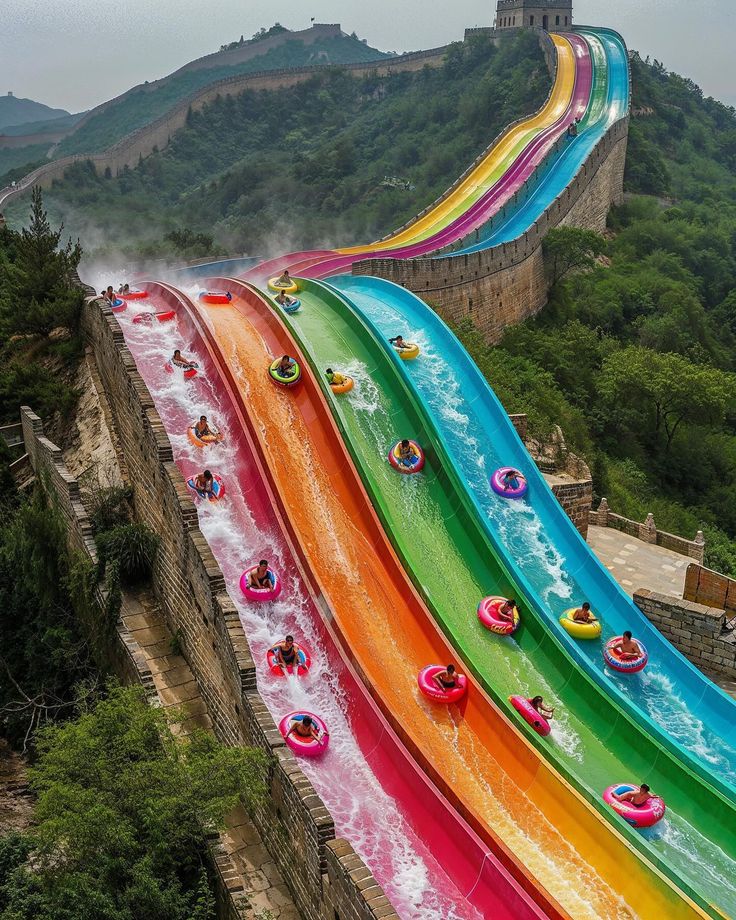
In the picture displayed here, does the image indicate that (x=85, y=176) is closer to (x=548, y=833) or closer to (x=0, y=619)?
(x=0, y=619)

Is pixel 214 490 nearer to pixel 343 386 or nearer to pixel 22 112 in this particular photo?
pixel 343 386

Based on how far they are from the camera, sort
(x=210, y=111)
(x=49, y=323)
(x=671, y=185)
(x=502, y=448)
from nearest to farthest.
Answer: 1. (x=502, y=448)
2. (x=49, y=323)
3. (x=671, y=185)
4. (x=210, y=111)

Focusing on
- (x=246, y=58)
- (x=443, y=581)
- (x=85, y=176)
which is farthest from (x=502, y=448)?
(x=246, y=58)

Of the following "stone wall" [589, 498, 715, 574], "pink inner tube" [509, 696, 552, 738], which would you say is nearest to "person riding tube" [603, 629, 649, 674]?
"pink inner tube" [509, 696, 552, 738]

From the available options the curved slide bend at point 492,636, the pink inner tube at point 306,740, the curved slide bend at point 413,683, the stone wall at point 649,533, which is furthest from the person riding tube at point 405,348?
the pink inner tube at point 306,740

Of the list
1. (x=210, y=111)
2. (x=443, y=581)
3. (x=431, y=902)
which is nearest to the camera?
(x=431, y=902)

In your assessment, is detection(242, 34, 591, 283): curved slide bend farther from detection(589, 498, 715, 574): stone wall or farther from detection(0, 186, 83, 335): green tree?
detection(589, 498, 715, 574): stone wall

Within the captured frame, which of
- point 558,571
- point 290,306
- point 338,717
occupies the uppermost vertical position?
point 290,306

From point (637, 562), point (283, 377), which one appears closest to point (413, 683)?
point (283, 377)
